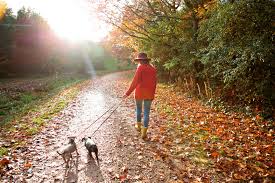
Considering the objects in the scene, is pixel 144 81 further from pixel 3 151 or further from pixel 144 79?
pixel 3 151

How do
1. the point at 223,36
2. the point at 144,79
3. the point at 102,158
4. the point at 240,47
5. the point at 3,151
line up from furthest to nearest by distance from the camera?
1. the point at 223,36
2. the point at 240,47
3. the point at 144,79
4. the point at 3,151
5. the point at 102,158

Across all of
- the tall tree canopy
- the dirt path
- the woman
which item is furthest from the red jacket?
the tall tree canopy

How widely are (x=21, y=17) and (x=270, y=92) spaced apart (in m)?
31.0

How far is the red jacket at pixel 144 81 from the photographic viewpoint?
6742 millimetres

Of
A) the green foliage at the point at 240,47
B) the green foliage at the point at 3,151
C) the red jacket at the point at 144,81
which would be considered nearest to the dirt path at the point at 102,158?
the green foliage at the point at 3,151

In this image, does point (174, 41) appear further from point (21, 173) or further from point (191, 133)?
point (21, 173)

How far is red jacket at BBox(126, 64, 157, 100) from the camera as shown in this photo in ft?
22.1

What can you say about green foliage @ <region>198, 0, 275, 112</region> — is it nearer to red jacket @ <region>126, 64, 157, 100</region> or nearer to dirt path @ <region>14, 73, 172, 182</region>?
red jacket @ <region>126, 64, 157, 100</region>

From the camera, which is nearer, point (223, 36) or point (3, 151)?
point (3, 151)

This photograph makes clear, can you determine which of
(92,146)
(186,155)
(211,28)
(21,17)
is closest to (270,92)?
(211,28)

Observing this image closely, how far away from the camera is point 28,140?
7164mm

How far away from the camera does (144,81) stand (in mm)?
6793

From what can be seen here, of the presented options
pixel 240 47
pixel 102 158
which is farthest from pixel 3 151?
pixel 240 47

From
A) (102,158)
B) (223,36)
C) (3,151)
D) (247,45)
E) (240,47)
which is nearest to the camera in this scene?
(102,158)
